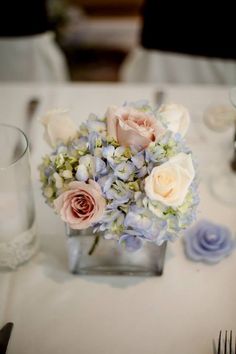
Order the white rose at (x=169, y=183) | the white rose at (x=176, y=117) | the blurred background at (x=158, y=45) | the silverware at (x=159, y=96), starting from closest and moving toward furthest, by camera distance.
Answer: the white rose at (x=169, y=183)
the white rose at (x=176, y=117)
the silverware at (x=159, y=96)
the blurred background at (x=158, y=45)

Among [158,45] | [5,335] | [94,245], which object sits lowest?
[5,335]

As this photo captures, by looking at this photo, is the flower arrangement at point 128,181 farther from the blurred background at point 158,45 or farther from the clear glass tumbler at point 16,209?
the blurred background at point 158,45

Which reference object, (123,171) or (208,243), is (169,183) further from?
(208,243)

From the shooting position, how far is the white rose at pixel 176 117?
0.91 metres

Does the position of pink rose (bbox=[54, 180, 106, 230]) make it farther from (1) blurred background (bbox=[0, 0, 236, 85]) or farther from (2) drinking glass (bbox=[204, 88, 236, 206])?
(1) blurred background (bbox=[0, 0, 236, 85])

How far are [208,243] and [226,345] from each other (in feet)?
0.77

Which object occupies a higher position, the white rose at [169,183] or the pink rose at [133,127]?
the pink rose at [133,127]

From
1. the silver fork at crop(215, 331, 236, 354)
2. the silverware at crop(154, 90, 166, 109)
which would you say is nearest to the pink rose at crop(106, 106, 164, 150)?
the silver fork at crop(215, 331, 236, 354)

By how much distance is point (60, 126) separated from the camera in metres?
0.93

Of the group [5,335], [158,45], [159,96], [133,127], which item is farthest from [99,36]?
[5,335]

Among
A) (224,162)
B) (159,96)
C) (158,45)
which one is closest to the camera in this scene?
(224,162)

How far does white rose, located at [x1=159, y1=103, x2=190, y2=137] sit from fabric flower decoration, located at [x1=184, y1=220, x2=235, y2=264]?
25 cm

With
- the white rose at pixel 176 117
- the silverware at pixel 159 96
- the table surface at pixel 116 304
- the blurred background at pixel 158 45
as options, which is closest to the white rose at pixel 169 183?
the white rose at pixel 176 117

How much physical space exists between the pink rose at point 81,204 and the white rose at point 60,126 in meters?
0.14
